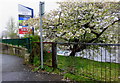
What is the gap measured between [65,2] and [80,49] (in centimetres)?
287

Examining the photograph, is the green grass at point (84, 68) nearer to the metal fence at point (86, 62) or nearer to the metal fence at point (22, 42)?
the metal fence at point (86, 62)

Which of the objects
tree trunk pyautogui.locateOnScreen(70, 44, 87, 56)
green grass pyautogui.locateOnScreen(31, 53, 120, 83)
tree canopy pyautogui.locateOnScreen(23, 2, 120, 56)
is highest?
tree canopy pyautogui.locateOnScreen(23, 2, 120, 56)

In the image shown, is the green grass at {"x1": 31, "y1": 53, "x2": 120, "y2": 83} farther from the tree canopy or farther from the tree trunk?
the tree canopy

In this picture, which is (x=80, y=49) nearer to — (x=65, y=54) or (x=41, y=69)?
(x=65, y=54)

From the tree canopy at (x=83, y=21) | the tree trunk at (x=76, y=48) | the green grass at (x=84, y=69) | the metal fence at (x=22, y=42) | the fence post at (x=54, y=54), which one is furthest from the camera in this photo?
the metal fence at (x=22, y=42)

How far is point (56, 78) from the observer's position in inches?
118

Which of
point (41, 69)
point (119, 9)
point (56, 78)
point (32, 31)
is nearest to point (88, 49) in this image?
point (56, 78)

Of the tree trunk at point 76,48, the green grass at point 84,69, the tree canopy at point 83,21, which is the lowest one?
the green grass at point 84,69

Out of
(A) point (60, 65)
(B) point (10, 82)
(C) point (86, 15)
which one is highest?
(C) point (86, 15)

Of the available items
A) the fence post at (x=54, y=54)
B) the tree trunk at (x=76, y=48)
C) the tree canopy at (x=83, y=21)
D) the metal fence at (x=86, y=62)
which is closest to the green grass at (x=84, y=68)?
the metal fence at (x=86, y=62)

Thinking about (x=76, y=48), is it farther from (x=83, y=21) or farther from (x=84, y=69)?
(x=83, y=21)

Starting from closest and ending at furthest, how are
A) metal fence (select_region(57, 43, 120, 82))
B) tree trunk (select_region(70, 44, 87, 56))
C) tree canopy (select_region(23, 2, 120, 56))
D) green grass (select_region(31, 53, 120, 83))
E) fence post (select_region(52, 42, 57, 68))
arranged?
green grass (select_region(31, 53, 120, 83))
metal fence (select_region(57, 43, 120, 82))
tree trunk (select_region(70, 44, 87, 56))
fence post (select_region(52, 42, 57, 68))
tree canopy (select_region(23, 2, 120, 56))

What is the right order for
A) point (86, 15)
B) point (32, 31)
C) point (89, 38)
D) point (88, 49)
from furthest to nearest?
1. point (32, 31)
2. point (89, 38)
3. point (86, 15)
4. point (88, 49)

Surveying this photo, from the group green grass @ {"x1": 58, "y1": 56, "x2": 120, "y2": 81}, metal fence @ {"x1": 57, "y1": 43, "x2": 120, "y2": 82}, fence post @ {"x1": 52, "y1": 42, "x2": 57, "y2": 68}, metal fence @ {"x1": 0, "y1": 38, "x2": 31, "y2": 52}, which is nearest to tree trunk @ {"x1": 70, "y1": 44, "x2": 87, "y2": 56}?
metal fence @ {"x1": 57, "y1": 43, "x2": 120, "y2": 82}
